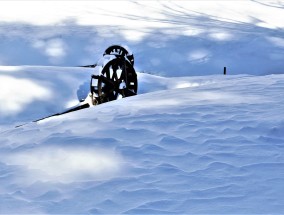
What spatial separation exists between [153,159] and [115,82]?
5907mm

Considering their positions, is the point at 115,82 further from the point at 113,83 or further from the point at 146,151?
the point at 146,151

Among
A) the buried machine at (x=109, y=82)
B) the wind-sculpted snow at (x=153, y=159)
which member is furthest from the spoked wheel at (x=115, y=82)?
the wind-sculpted snow at (x=153, y=159)

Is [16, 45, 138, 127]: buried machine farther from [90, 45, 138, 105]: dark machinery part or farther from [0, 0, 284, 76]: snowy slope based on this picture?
[0, 0, 284, 76]: snowy slope

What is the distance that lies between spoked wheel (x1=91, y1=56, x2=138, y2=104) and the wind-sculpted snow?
12.5 ft

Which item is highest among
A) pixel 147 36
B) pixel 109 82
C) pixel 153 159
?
pixel 147 36

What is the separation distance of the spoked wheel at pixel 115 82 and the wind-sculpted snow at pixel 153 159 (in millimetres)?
3805

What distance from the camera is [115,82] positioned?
33.0 feet

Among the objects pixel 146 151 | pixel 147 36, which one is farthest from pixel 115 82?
pixel 147 36

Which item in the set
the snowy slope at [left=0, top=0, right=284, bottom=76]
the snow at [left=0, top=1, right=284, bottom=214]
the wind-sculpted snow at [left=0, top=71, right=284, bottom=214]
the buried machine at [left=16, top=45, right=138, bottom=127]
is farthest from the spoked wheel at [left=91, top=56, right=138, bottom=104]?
the snowy slope at [left=0, top=0, right=284, bottom=76]

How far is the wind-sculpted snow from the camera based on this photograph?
3.57 m

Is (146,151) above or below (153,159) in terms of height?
above

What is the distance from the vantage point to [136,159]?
4242 millimetres

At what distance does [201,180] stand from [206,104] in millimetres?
1877

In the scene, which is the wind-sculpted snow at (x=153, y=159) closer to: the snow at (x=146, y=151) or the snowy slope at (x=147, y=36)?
the snow at (x=146, y=151)
